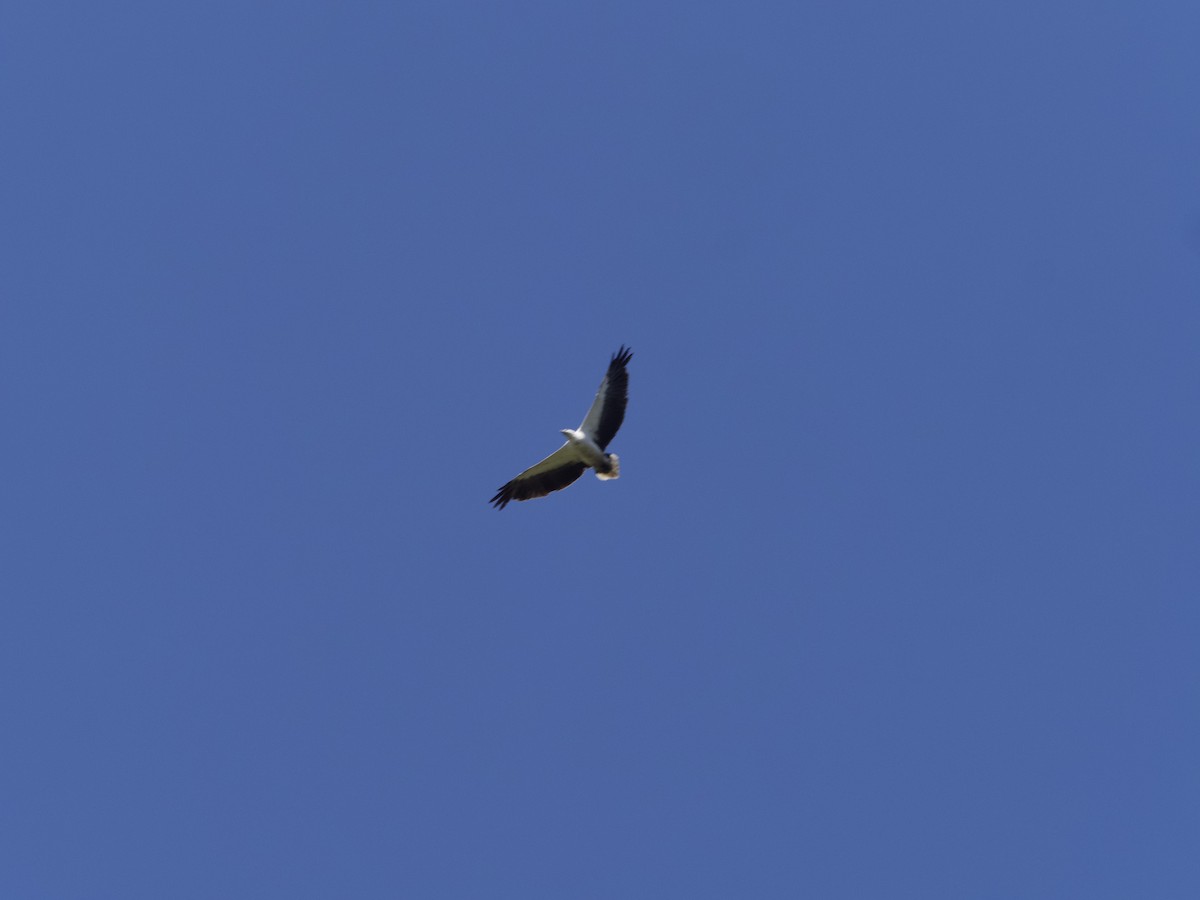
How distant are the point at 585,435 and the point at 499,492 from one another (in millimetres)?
2521

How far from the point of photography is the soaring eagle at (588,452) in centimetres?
2922

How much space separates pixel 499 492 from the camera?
98.8ft

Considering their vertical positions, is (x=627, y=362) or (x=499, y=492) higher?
(x=627, y=362)

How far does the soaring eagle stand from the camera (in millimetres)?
29219

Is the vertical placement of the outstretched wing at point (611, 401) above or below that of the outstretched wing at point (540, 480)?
above

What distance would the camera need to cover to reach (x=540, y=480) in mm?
30141

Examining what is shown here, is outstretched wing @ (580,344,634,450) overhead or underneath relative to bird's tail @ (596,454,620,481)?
overhead

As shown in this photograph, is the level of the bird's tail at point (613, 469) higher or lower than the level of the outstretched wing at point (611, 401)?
lower

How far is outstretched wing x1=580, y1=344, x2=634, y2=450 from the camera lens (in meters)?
29.2

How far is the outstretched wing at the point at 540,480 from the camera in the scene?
98.3 ft

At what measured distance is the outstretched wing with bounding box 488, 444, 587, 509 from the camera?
29953 mm

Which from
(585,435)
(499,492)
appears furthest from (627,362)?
(499,492)

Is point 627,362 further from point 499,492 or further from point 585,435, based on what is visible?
point 499,492

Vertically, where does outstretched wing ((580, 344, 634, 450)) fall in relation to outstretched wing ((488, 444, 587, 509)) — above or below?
above
